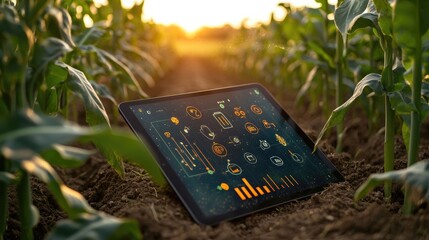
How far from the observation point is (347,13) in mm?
2408

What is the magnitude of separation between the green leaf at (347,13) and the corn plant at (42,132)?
115cm

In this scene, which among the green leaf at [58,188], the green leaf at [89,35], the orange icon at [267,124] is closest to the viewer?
the green leaf at [58,188]

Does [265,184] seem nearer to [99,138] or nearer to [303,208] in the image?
[303,208]

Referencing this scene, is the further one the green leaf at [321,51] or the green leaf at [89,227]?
the green leaf at [321,51]

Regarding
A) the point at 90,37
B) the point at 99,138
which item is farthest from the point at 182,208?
the point at 90,37

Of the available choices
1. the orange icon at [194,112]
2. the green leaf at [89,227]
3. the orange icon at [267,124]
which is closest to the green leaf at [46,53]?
the green leaf at [89,227]

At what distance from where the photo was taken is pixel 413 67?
6.70 ft

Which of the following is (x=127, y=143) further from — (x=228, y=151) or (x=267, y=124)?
(x=267, y=124)

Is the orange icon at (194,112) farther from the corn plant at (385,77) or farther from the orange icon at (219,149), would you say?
the corn plant at (385,77)

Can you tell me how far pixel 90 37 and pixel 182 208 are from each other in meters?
1.76

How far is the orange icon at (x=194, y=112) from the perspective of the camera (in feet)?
8.25

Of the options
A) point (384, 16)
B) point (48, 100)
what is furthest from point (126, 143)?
point (384, 16)

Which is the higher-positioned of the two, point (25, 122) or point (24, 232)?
point (25, 122)

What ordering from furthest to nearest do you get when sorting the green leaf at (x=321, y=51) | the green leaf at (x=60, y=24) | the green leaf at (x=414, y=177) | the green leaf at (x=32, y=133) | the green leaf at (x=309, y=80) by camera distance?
the green leaf at (x=309, y=80)
the green leaf at (x=321, y=51)
the green leaf at (x=60, y=24)
the green leaf at (x=414, y=177)
the green leaf at (x=32, y=133)
